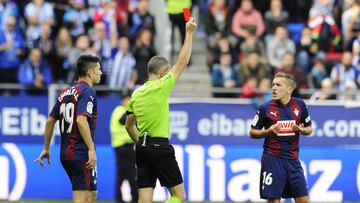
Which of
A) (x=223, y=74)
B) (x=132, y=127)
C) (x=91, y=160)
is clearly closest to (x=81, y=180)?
(x=91, y=160)

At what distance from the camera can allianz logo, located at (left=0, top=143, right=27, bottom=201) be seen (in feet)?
59.1

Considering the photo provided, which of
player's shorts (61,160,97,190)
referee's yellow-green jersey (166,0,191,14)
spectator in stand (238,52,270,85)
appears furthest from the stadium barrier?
player's shorts (61,160,97,190)

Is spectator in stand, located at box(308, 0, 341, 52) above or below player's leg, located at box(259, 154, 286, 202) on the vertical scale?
above

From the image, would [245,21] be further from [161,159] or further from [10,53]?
[161,159]

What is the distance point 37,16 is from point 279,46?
17.2 ft

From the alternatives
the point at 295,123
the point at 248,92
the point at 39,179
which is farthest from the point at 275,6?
the point at 295,123

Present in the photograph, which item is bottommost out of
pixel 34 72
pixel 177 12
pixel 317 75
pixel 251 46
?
pixel 317 75

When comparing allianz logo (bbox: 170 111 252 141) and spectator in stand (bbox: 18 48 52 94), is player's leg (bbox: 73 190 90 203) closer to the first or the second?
allianz logo (bbox: 170 111 252 141)

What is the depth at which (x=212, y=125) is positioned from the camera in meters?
20.6

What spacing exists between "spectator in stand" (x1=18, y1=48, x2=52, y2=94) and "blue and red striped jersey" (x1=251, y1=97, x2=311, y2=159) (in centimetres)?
880

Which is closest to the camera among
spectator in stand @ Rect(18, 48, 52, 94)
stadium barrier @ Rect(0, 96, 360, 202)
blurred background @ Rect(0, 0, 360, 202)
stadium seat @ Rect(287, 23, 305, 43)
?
stadium barrier @ Rect(0, 96, 360, 202)

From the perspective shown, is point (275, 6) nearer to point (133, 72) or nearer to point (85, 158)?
point (133, 72)

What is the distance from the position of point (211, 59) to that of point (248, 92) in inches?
60.1

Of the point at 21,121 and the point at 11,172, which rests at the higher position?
the point at 21,121
